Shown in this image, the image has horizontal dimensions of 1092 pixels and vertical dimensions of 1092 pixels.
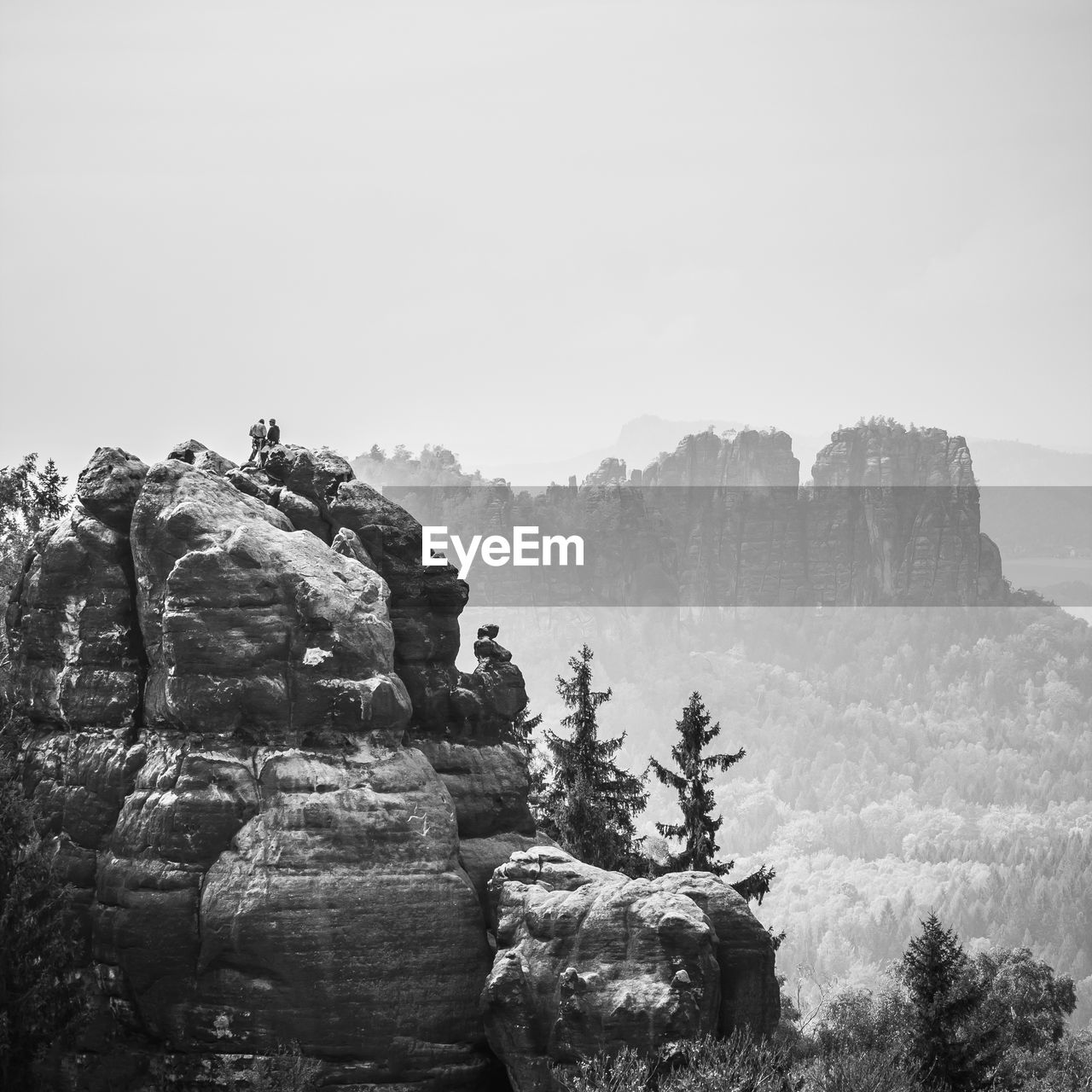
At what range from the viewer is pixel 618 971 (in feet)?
139

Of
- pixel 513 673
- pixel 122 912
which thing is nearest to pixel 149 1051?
pixel 122 912

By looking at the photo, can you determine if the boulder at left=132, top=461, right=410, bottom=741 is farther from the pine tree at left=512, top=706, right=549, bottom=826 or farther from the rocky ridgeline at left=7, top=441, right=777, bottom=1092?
the pine tree at left=512, top=706, right=549, bottom=826

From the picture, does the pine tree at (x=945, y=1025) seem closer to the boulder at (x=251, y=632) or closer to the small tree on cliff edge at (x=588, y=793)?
the boulder at (x=251, y=632)

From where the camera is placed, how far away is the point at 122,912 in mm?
44188

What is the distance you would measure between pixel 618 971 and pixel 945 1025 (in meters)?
12.9

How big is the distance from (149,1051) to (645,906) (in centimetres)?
1233

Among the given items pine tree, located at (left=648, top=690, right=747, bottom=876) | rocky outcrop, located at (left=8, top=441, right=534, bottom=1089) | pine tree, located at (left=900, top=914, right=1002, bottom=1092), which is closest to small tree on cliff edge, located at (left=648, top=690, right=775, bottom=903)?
pine tree, located at (left=648, top=690, right=747, bottom=876)

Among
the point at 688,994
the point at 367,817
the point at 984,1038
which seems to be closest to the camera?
the point at 688,994

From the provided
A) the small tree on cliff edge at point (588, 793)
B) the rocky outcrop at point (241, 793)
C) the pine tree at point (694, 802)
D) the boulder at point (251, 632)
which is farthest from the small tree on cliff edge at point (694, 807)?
the boulder at point (251, 632)

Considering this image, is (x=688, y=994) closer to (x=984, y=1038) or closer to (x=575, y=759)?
(x=984, y=1038)

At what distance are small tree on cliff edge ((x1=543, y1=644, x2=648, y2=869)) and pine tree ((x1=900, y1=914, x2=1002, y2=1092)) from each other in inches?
656

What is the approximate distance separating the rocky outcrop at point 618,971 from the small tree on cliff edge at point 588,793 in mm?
21855

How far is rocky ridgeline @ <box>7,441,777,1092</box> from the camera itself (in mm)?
42938

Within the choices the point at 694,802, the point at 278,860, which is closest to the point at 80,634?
the point at 278,860
